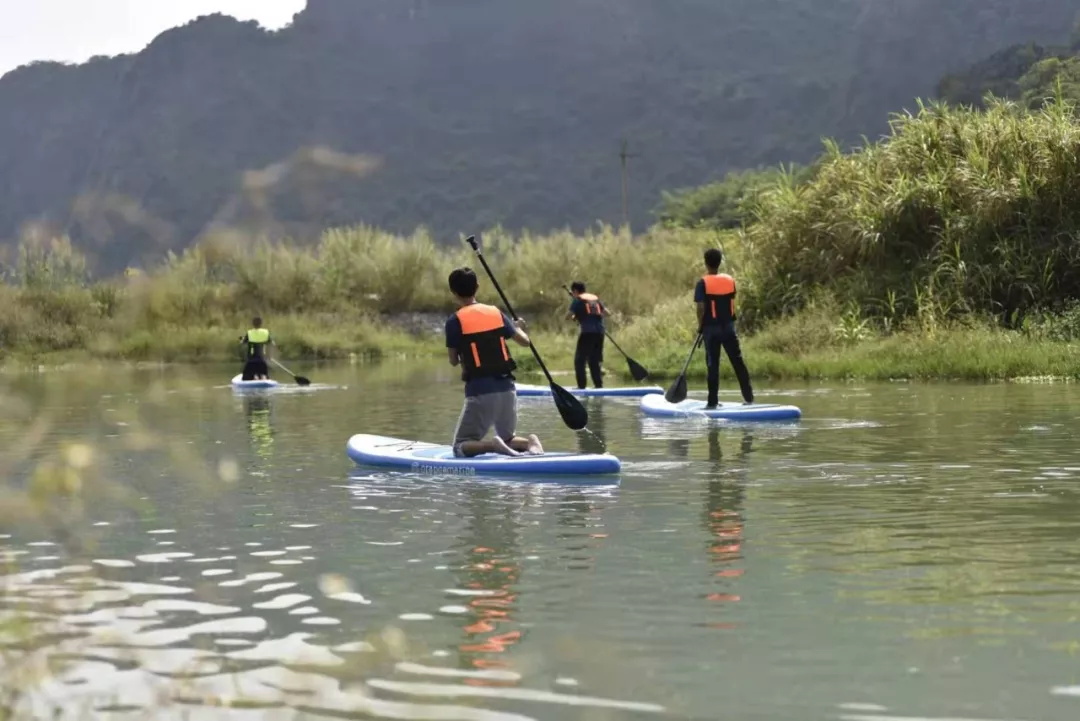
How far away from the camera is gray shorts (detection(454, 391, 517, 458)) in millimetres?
12344

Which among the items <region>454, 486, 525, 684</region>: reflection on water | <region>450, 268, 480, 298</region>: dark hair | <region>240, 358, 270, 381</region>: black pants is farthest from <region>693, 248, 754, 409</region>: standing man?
<region>240, 358, 270, 381</region>: black pants

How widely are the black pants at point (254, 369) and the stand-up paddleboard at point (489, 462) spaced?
1452cm

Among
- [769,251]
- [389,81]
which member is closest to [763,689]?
[769,251]

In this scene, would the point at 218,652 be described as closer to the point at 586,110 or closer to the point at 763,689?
the point at 763,689

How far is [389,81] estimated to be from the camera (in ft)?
393

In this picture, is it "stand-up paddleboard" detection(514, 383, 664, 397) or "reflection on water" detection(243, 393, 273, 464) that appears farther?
"stand-up paddleboard" detection(514, 383, 664, 397)

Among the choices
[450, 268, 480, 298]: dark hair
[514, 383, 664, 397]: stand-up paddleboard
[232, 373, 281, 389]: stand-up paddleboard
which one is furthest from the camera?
[232, 373, 281, 389]: stand-up paddleboard

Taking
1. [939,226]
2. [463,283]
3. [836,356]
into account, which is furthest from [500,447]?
[939,226]

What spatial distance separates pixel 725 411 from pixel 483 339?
575cm

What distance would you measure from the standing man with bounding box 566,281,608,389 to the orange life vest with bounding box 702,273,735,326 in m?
4.88

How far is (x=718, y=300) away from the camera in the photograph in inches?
691

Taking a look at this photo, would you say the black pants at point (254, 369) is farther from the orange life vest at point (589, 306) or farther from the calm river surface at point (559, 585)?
the calm river surface at point (559, 585)

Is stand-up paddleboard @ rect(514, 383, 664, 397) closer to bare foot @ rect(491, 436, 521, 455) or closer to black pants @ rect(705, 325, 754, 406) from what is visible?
black pants @ rect(705, 325, 754, 406)

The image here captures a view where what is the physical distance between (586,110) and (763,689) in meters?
119
